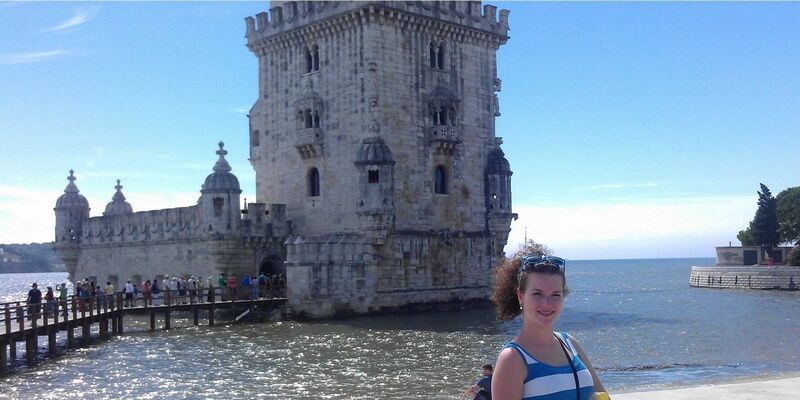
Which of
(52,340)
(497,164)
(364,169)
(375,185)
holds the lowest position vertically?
(52,340)

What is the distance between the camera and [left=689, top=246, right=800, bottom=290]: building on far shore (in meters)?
65.9

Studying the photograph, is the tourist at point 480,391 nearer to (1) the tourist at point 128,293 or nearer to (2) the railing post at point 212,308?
(1) the tourist at point 128,293

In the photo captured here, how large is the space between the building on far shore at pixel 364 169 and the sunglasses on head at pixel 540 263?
32.7 metres

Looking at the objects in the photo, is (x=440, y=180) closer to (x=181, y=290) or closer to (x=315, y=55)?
(x=315, y=55)

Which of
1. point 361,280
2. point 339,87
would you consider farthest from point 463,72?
point 361,280

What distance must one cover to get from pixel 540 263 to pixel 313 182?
127ft

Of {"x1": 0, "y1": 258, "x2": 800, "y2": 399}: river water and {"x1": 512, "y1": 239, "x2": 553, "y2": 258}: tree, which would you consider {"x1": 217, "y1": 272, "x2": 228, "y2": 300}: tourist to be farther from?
{"x1": 512, "y1": 239, "x2": 553, "y2": 258}: tree

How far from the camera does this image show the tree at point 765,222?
247 ft

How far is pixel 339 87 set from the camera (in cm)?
4212

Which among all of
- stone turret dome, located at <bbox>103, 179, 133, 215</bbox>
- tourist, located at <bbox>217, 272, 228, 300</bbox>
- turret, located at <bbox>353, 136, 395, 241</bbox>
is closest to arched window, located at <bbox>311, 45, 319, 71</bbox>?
turret, located at <bbox>353, 136, 395, 241</bbox>

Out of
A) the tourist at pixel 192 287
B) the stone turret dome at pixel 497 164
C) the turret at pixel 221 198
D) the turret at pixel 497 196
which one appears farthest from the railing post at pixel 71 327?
the stone turret dome at pixel 497 164

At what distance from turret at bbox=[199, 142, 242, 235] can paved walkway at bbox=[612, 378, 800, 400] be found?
102ft

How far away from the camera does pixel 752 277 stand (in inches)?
2712

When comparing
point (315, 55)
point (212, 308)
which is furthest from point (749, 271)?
point (212, 308)
